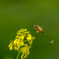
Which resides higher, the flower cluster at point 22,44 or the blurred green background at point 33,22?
the blurred green background at point 33,22

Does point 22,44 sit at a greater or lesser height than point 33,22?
lesser

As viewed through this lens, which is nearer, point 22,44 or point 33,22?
point 22,44

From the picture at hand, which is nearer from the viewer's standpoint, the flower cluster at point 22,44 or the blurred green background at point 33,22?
the flower cluster at point 22,44

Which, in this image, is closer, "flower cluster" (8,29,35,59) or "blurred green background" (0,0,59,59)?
"flower cluster" (8,29,35,59)

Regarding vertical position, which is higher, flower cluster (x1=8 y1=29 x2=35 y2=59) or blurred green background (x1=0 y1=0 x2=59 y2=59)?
blurred green background (x1=0 y1=0 x2=59 y2=59)
